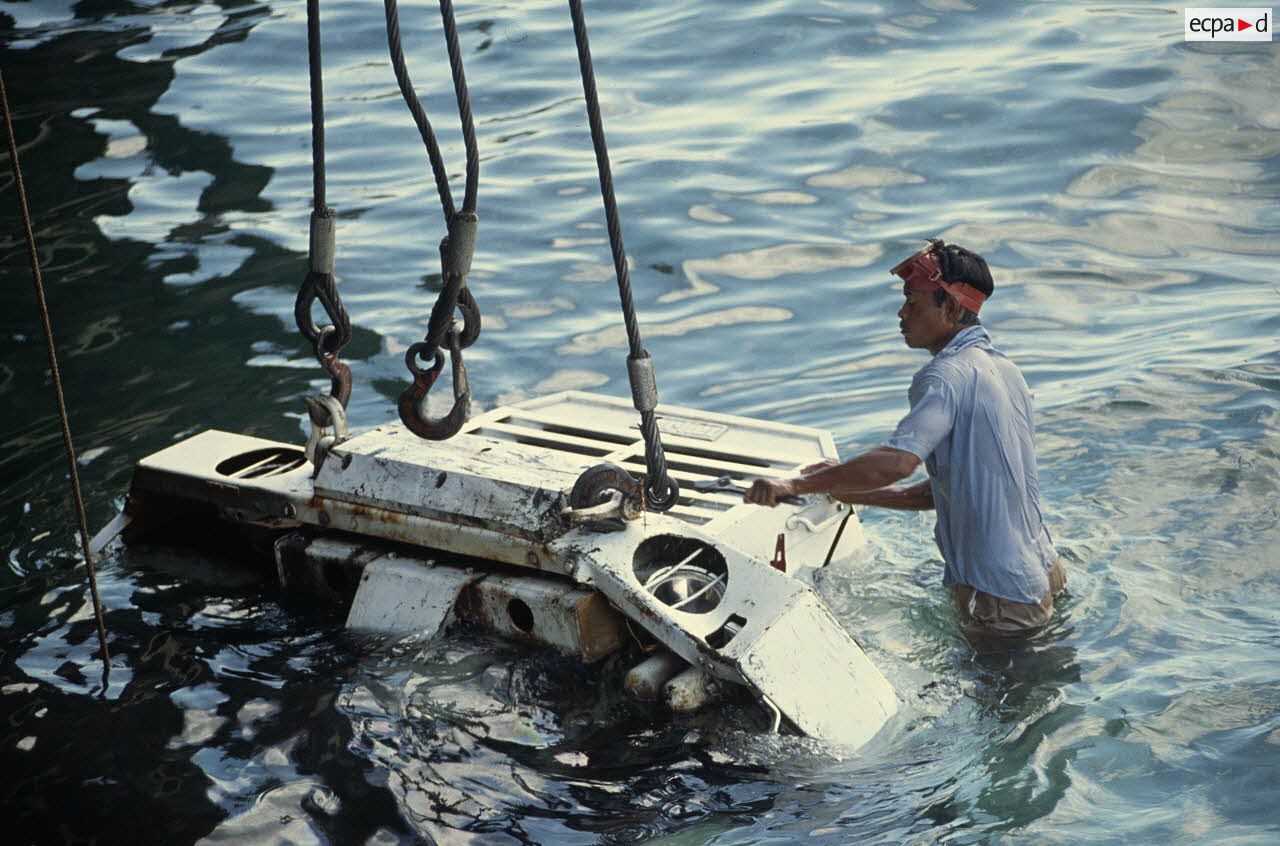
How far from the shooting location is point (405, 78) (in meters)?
4.14

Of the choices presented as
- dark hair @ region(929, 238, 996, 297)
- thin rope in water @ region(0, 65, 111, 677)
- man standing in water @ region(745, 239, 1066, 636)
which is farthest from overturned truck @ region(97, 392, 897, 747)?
dark hair @ region(929, 238, 996, 297)

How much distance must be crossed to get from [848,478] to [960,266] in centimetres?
83

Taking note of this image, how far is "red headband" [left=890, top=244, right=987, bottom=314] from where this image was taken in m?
5.07

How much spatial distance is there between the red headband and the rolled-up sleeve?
1.18 ft

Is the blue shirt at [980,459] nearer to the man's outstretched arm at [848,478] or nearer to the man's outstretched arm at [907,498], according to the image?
the man's outstretched arm at [848,478]

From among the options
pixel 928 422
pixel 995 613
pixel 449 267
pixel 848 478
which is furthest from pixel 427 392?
pixel 995 613

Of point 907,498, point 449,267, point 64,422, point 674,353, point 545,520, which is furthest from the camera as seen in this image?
point 674,353

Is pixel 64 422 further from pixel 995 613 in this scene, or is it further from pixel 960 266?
pixel 995 613

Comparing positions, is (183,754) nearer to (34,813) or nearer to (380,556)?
(34,813)

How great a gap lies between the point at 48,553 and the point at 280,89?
25.5ft

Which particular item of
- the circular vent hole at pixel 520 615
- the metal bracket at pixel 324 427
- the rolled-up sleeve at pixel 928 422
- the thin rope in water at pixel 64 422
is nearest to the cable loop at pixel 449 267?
the circular vent hole at pixel 520 615

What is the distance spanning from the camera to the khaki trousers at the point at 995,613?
5.11 m

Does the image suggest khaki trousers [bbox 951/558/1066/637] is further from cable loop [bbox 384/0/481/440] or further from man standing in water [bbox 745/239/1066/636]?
cable loop [bbox 384/0/481/440]

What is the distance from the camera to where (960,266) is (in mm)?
5047
